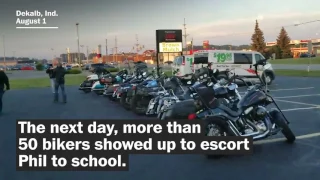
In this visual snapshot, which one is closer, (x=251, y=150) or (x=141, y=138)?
(x=141, y=138)

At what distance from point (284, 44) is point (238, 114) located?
72.3 m

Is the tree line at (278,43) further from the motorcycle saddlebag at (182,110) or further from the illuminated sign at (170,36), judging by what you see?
the motorcycle saddlebag at (182,110)

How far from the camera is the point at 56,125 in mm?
4594

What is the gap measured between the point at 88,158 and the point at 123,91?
257 inches

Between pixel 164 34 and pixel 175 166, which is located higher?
pixel 164 34

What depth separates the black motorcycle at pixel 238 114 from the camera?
5.14 m

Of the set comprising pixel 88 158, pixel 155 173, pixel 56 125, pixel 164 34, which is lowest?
pixel 155 173

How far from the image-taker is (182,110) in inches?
214

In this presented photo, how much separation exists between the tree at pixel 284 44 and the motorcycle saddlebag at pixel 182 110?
70685mm

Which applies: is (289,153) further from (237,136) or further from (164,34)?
(164,34)

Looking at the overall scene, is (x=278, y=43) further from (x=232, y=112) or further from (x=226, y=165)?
(x=226, y=165)

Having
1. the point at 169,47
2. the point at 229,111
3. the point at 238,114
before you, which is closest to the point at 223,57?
the point at 169,47

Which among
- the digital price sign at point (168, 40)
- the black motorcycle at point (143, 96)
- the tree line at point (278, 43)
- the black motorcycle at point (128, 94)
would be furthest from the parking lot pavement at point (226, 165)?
the tree line at point (278, 43)

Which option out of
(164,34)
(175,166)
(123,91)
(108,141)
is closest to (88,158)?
(108,141)
